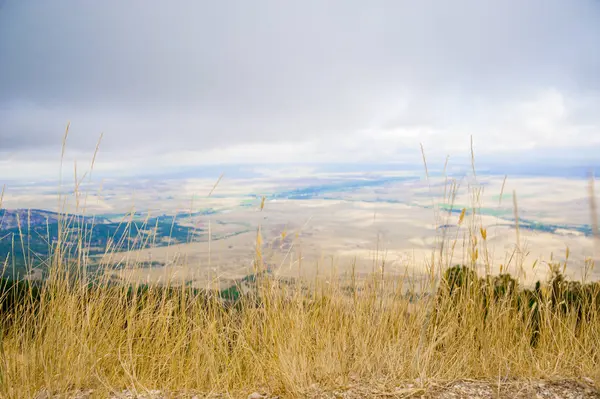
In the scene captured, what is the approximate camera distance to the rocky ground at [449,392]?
90.3 inches

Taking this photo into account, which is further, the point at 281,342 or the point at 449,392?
the point at 281,342

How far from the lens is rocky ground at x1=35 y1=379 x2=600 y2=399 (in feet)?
7.52

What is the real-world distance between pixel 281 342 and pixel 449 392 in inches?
34.5

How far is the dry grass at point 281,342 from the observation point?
2.51m

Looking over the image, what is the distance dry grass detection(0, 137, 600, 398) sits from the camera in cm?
251

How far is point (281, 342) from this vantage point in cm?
269

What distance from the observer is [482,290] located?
3285mm

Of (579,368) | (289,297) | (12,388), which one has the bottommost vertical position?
(579,368)

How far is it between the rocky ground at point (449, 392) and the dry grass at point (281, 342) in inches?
1.6

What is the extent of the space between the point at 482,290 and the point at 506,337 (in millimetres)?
354

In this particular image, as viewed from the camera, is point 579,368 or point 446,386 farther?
point 579,368

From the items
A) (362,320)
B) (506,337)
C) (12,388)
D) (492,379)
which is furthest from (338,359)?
(12,388)

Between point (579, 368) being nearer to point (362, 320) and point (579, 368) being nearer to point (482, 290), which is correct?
point (482, 290)

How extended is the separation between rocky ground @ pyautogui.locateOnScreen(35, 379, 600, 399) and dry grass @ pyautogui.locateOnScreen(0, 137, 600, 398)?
40mm
